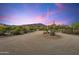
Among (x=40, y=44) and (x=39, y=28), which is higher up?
(x=39, y=28)

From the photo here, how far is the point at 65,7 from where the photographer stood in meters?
2.29

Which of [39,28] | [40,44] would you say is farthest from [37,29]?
[40,44]

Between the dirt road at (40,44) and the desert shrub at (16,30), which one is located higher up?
the desert shrub at (16,30)

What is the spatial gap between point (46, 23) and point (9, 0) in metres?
0.55

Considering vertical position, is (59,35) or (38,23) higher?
(38,23)

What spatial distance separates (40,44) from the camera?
89.9 inches

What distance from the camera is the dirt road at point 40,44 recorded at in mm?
2246

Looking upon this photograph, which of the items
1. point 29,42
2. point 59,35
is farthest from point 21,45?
point 59,35

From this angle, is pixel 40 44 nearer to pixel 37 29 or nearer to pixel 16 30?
pixel 37 29

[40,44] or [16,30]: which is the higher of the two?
[16,30]

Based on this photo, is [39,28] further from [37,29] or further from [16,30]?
[16,30]

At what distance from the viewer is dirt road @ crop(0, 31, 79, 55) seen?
7.37ft
